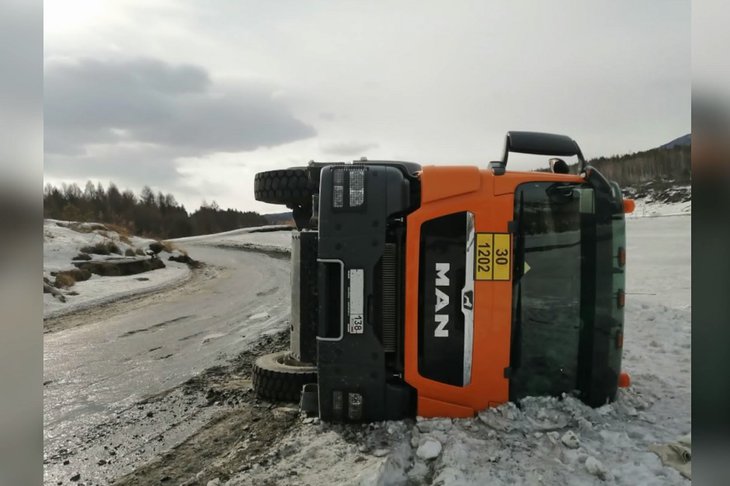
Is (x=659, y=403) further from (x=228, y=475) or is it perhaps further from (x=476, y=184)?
(x=228, y=475)

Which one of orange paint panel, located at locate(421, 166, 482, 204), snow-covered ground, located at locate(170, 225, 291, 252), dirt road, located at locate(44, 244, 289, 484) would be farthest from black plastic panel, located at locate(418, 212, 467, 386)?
snow-covered ground, located at locate(170, 225, 291, 252)

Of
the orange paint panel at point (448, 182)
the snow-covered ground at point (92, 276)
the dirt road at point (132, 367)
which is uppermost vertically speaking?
the orange paint panel at point (448, 182)

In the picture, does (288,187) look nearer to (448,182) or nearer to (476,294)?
(448,182)

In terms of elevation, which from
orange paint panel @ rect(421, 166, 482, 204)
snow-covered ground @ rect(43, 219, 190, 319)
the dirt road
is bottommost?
the dirt road

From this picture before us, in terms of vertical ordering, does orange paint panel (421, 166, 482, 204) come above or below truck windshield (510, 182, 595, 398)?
above

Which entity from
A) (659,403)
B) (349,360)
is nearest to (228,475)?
(349,360)

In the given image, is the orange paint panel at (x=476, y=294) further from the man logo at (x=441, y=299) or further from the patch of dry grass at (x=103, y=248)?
the patch of dry grass at (x=103, y=248)

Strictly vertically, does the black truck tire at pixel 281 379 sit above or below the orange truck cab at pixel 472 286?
below

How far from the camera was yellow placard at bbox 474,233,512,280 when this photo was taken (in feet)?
9.88

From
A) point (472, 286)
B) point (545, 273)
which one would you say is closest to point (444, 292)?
point (472, 286)

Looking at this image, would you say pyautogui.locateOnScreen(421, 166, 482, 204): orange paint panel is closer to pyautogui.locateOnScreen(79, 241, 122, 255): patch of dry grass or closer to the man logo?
the man logo

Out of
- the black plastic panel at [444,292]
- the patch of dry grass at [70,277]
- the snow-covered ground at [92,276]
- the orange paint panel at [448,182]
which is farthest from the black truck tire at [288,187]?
the patch of dry grass at [70,277]

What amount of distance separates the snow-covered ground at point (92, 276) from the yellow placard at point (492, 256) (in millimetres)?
5891

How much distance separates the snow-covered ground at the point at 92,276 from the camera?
10.3 metres
